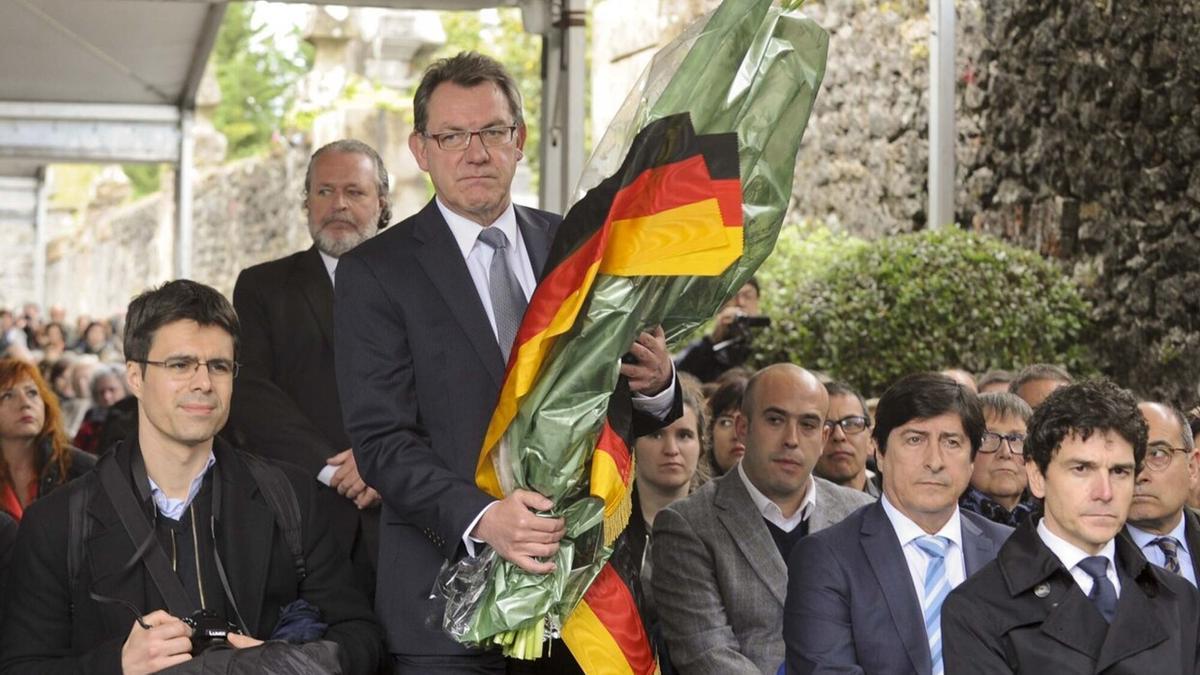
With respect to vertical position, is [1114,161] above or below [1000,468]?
above

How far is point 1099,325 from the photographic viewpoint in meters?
10.1

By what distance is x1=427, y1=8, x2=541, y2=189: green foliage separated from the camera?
79.1ft

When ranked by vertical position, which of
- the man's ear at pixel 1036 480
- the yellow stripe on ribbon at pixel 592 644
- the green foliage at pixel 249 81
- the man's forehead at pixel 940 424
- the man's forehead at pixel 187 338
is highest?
the green foliage at pixel 249 81

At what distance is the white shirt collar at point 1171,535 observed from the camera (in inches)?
184

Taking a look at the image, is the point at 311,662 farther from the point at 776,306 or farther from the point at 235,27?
the point at 235,27

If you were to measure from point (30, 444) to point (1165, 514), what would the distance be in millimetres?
3718

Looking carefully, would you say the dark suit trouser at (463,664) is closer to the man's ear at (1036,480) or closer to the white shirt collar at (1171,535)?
the man's ear at (1036,480)

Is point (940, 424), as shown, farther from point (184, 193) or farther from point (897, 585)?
point (184, 193)

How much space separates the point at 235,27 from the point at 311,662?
Answer: 31.3 meters

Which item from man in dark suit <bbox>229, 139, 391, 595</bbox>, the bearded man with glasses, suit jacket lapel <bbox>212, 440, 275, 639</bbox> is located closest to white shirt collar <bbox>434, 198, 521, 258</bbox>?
suit jacket lapel <bbox>212, 440, 275, 639</bbox>

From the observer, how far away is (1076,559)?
3578 millimetres

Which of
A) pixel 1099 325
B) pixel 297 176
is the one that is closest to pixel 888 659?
pixel 1099 325

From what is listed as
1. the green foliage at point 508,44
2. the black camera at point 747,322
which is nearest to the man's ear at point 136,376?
the black camera at point 747,322

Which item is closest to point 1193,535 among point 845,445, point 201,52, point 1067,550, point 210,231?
point 1067,550
